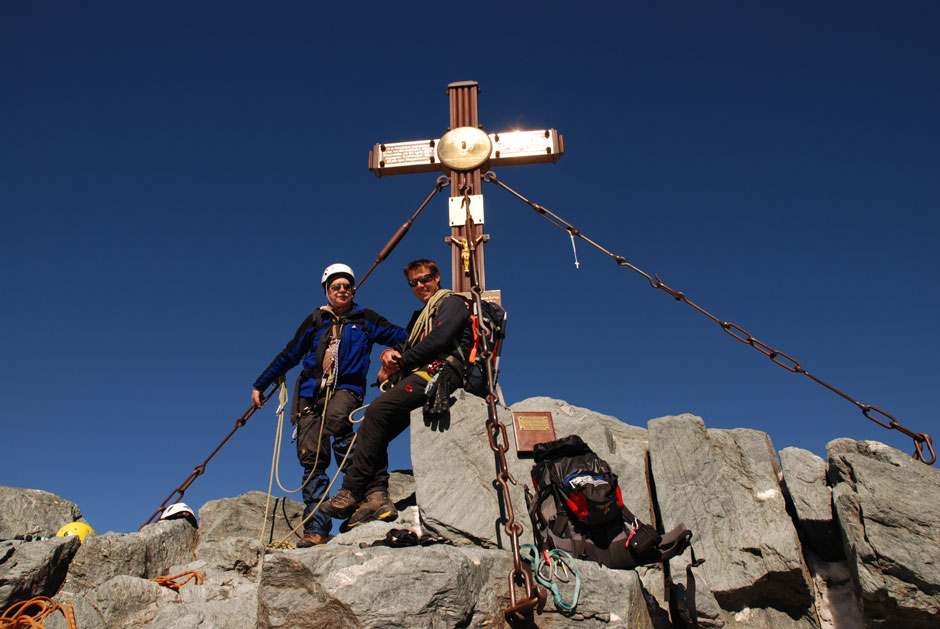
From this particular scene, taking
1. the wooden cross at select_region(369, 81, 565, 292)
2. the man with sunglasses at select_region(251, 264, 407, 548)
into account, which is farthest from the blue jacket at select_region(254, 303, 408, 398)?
the wooden cross at select_region(369, 81, 565, 292)

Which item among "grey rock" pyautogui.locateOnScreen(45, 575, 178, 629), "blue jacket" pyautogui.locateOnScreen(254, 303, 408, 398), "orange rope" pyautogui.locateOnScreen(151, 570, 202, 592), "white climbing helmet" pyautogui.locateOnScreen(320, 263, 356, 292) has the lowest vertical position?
"grey rock" pyautogui.locateOnScreen(45, 575, 178, 629)

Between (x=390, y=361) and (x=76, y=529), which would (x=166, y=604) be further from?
(x=76, y=529)

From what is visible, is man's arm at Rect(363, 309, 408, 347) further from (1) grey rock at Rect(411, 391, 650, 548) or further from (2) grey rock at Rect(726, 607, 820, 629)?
(2) grey rock at Rect(726, 607, 820, 629)

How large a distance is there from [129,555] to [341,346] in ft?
9.47

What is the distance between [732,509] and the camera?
627 centimetres

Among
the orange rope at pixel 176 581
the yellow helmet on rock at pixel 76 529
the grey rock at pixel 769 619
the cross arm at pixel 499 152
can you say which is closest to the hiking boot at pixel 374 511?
the orange rope at pixel 176 581

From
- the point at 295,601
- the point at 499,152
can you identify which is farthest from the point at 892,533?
the point at 499,152

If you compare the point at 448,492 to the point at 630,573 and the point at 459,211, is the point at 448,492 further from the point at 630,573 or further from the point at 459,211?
the point at 459,211

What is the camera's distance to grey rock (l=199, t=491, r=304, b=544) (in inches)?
302

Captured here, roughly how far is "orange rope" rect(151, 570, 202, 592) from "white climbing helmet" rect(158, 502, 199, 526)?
139 cm

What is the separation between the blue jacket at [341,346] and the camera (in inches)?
300

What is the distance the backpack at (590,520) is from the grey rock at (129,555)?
3.76 meters

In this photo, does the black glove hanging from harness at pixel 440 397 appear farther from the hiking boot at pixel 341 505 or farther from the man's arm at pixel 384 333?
the man's arm at pixel 384 333

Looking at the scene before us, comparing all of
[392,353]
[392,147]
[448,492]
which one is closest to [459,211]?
[392,147]
